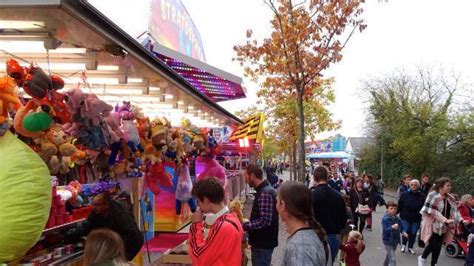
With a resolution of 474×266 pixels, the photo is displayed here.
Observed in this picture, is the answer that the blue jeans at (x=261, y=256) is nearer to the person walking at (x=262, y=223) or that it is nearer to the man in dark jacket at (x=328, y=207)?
the person walking at (x=262, y=223)

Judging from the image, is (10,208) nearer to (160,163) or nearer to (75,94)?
(75,94)

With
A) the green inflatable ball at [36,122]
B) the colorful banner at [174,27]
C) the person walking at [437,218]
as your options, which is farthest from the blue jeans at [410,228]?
the green inflatable ball at [36,122]

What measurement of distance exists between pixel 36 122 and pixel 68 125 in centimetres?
78

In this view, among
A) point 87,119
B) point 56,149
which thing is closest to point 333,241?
point 87,119

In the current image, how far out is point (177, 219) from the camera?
1170 centimetres

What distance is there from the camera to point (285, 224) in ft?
10.2

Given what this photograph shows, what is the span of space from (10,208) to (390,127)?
33031 mm

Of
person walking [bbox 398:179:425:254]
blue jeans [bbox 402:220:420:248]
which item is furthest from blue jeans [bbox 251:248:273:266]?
blue jeans [bbox 402:220:420:248]

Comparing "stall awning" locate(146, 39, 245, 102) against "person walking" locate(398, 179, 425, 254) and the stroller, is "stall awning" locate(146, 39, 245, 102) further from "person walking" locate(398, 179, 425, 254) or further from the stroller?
the stroller

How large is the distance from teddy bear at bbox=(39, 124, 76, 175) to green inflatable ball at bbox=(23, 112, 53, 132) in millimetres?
345

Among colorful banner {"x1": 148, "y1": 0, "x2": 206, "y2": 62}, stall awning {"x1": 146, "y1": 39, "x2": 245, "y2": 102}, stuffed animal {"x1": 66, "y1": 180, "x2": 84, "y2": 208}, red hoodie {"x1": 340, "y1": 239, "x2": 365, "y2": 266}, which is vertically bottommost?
red hoodie {"x1": 340, "y1": 239, "x2": 365, "y2": 266}

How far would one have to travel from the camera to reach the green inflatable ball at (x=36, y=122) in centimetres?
291

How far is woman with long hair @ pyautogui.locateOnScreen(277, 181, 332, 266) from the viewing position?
281cm

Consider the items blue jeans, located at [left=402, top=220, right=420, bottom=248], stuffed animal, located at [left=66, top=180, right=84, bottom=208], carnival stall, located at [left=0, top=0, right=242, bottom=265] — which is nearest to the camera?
carnival stall, located at [left=0, top=0, right=242, bottom=265]
